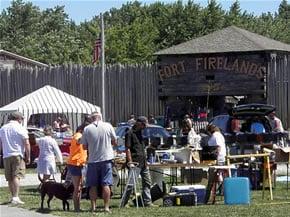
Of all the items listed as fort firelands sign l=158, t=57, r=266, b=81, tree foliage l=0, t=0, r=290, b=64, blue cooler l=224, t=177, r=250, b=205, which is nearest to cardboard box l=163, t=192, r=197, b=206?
blue cooler l=224, t=177, r=250, b=205

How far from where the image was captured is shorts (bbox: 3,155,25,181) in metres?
17.5

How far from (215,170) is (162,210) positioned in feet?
6.32

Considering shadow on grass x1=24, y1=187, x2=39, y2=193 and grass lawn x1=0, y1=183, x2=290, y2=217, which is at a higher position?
grass lawn x1=0, y1=183, x2=290, y2=217

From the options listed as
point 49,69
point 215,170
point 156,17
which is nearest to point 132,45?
point 156,17

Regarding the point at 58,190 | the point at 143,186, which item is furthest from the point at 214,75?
the point at 58,190

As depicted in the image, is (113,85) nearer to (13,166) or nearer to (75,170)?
(13,166)

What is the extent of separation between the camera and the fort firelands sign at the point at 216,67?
44094 millimetres

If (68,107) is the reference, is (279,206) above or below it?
below

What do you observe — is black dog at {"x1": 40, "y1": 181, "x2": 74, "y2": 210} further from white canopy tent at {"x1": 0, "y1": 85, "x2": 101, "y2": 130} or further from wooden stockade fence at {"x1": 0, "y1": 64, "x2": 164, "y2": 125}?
wooden stockade fence at {"x1": 0, "y1": 64, "x2": 164, "y2": 125}

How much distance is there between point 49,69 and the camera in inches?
1868

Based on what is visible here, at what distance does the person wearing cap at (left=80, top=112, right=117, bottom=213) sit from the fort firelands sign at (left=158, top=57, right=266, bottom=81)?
28518mm

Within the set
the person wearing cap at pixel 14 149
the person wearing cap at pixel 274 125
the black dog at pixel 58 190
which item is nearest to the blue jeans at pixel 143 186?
the black dog at pixel 58 190

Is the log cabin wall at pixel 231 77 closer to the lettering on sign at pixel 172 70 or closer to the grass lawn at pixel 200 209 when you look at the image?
the lettering on sign at pixel 172 70

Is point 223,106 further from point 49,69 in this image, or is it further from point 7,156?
point 7,156
